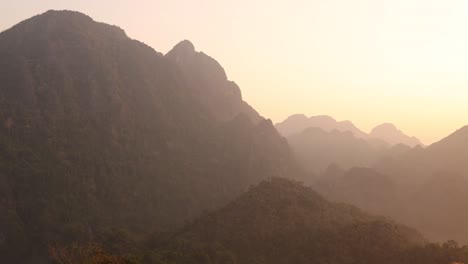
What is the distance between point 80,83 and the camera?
105875mm

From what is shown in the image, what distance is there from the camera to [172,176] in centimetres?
9769

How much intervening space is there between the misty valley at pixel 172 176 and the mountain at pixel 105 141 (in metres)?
0.32

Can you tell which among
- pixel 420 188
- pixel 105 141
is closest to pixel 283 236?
pixel 105 141

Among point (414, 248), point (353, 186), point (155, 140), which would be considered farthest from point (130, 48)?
point (414, 248)

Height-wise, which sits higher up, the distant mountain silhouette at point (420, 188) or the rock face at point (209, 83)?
the rock face at point (209, 83)

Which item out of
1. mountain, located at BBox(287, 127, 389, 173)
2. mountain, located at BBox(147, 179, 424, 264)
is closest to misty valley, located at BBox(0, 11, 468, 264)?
mountain, located at BBox(147, 179, 424, 264)

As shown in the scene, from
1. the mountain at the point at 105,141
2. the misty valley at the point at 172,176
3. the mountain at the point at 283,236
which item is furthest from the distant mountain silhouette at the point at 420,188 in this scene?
the mountain at the point at 283,236

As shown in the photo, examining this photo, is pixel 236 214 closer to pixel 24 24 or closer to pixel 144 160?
pixel 144 160

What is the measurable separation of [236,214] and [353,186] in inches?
1981

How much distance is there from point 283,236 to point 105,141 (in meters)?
55.4

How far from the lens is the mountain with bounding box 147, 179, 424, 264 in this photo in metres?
48.3

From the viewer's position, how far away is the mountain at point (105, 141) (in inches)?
2933

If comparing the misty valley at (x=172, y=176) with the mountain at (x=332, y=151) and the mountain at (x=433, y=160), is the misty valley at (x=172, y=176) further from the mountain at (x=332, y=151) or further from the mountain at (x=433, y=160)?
the mountain at (x=332, y=151)

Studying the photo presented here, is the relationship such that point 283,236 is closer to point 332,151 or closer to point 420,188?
point 420,188
